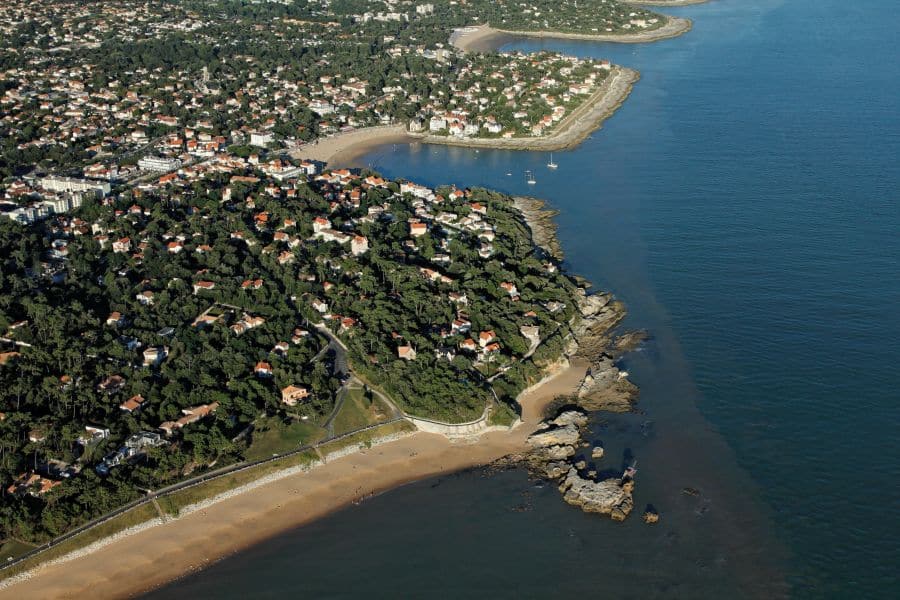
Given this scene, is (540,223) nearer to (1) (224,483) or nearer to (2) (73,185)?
(1) (224,483)

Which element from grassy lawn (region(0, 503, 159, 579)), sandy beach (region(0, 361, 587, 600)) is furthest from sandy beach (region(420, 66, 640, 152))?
grassy lawn (region(0, 503, 159, 579))

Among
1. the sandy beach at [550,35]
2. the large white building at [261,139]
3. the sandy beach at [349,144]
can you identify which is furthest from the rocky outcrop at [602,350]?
the sandy beach at [550,35]

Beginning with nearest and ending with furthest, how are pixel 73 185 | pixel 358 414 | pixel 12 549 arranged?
pixel 12 549 → pixel 358 414 → pixel 73 185

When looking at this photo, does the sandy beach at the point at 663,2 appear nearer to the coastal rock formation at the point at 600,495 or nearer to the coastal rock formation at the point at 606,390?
the coastal rock formation at the point at 606,390

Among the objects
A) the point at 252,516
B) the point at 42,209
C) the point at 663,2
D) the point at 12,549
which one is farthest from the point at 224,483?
the point at 663,2

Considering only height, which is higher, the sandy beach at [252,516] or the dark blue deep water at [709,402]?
the dark blue deep water at [709,402]

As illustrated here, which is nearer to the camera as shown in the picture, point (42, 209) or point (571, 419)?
point (571, 419)

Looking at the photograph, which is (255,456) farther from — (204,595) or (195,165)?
(195,165)
